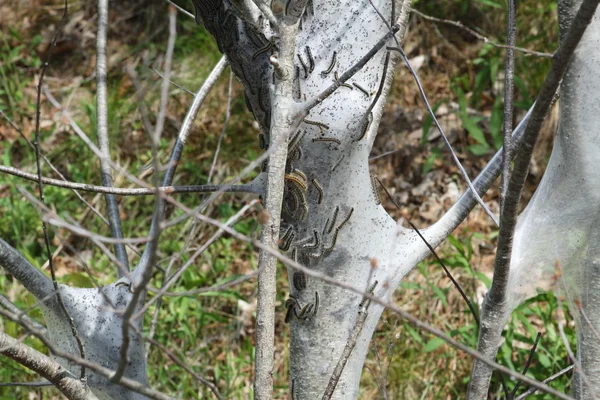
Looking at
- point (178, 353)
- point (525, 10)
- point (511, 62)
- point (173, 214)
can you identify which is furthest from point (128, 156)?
point (511, 62)

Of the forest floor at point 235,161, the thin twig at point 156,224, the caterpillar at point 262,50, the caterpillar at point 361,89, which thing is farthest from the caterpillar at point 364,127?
the forest floor at point 235,161

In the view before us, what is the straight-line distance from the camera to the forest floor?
3.47 metres

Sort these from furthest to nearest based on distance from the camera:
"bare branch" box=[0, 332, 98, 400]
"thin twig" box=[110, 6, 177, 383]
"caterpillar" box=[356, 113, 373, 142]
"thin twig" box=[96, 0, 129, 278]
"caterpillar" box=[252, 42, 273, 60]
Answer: "thin twig" box=[96, 0, 129, 278], "caterpillar" box=[356, 113, 373, 142], "caterpillar" box=[252, 42, 273, 60], "bare branch" box=[0, 332, 98, 400], "thin twig" box=[110, 6, 177, 383]

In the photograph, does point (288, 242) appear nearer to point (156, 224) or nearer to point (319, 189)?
point (319, 189)

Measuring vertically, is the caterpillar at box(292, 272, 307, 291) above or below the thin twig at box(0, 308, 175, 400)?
below

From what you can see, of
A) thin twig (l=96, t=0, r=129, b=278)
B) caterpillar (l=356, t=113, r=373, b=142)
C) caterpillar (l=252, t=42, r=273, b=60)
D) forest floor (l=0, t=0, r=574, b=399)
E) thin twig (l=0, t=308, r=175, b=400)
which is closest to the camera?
thin twig (l=0, t=308, r=175, b=400)

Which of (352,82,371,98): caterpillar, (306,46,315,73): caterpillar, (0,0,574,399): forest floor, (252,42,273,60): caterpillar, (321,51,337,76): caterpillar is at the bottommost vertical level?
(0,0,574,399): forest floor

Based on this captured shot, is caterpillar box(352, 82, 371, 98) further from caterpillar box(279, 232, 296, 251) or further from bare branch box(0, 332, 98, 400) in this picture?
bare branch box(0, 332, 98, 400)

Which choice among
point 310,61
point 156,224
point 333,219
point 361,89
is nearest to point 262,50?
point 310,61

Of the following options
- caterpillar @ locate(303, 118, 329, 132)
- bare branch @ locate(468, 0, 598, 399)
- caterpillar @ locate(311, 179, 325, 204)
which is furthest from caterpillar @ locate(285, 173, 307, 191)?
bare branch @ locate(468, 0, 598, 399)

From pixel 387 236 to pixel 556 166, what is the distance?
1.56ft

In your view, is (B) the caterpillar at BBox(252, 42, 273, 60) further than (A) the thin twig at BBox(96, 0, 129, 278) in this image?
No

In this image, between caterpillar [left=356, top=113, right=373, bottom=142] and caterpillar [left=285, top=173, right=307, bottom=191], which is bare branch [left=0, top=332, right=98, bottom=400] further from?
caterpillar [left=356, top=113, right=373, bottom=142]

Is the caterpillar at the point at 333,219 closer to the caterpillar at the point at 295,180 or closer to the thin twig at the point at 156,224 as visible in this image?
the caterpillar at the point at 295,180
